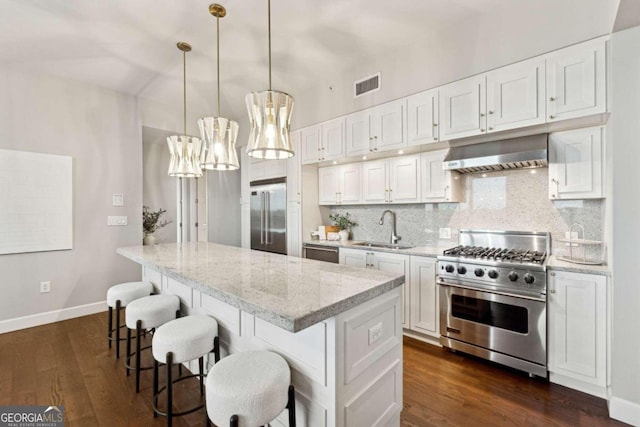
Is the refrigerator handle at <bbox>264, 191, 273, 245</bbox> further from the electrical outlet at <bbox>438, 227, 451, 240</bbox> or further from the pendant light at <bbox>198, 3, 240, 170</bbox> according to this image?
the electrical outlet at <bbox>438, 227, 451, 240</bbox>

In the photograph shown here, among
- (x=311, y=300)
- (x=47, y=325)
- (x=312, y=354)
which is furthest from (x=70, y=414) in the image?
(x=47, y=325)

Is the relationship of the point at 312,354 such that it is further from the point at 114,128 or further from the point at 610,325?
the point at 114,128

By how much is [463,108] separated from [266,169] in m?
2.94

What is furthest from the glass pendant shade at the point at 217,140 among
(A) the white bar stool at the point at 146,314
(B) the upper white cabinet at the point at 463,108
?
(B) the upper white cabinet at the point at 463,108

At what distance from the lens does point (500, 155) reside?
2533 mm

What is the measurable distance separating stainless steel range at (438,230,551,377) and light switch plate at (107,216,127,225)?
412cm

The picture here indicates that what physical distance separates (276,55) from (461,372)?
3.63 metres

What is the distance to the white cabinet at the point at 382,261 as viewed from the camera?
117 inches

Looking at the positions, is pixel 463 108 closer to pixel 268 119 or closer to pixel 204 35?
pixel 268 119

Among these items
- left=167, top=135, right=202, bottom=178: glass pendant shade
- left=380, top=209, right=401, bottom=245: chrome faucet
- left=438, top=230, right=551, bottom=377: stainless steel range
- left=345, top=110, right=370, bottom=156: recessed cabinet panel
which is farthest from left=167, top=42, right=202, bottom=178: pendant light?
left=438, top=230, right=551, bottom=377: stainless steel range

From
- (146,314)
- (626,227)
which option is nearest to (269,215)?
(146,314)

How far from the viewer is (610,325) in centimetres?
192

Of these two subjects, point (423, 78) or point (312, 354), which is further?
point (423, 78)

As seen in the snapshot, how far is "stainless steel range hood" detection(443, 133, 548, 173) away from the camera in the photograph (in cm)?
241
